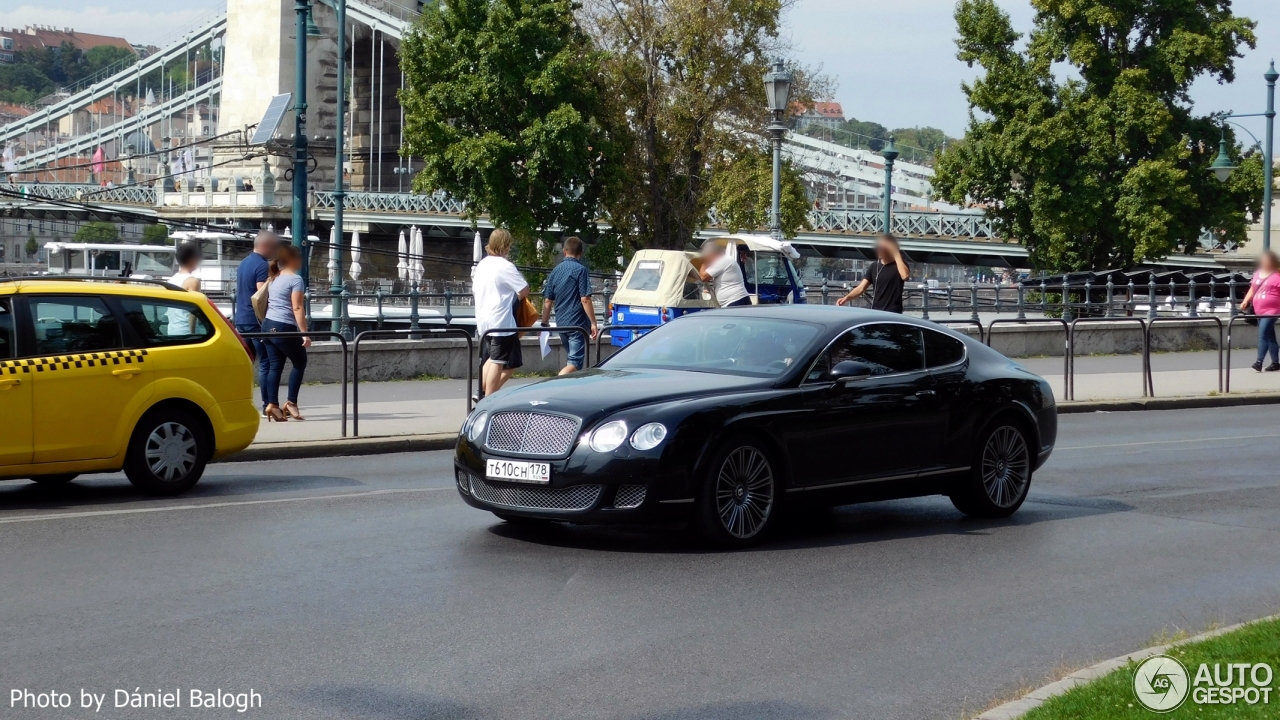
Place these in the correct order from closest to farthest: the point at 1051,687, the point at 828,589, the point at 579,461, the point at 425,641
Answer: the point at 1051,687 → the point at 425,641 → the point at 828,589 → the point at 579,461

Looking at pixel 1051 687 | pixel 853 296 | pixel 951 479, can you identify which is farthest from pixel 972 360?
pixel 853 296

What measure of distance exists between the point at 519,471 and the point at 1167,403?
13886 millimetres

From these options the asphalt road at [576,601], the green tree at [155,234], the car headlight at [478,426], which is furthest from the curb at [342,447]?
the green tree at [155,234]

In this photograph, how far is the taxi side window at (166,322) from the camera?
35.3 feet

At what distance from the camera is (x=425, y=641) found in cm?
658

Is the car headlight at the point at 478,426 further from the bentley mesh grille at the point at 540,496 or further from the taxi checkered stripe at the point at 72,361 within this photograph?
the taxi checkered stripe at the point at 72,361

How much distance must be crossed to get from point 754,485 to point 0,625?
4.19 metres

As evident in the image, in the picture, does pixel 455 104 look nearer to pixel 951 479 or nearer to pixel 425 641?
pixel 951 479

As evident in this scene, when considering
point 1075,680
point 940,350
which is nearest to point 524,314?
point 940,350

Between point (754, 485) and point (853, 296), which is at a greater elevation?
point (853, 296)

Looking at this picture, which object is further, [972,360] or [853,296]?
[853,296]

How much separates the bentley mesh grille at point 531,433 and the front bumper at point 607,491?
0.07 metres

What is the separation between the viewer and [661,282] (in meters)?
26.0

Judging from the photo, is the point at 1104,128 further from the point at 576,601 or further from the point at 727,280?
the point at 576,601
